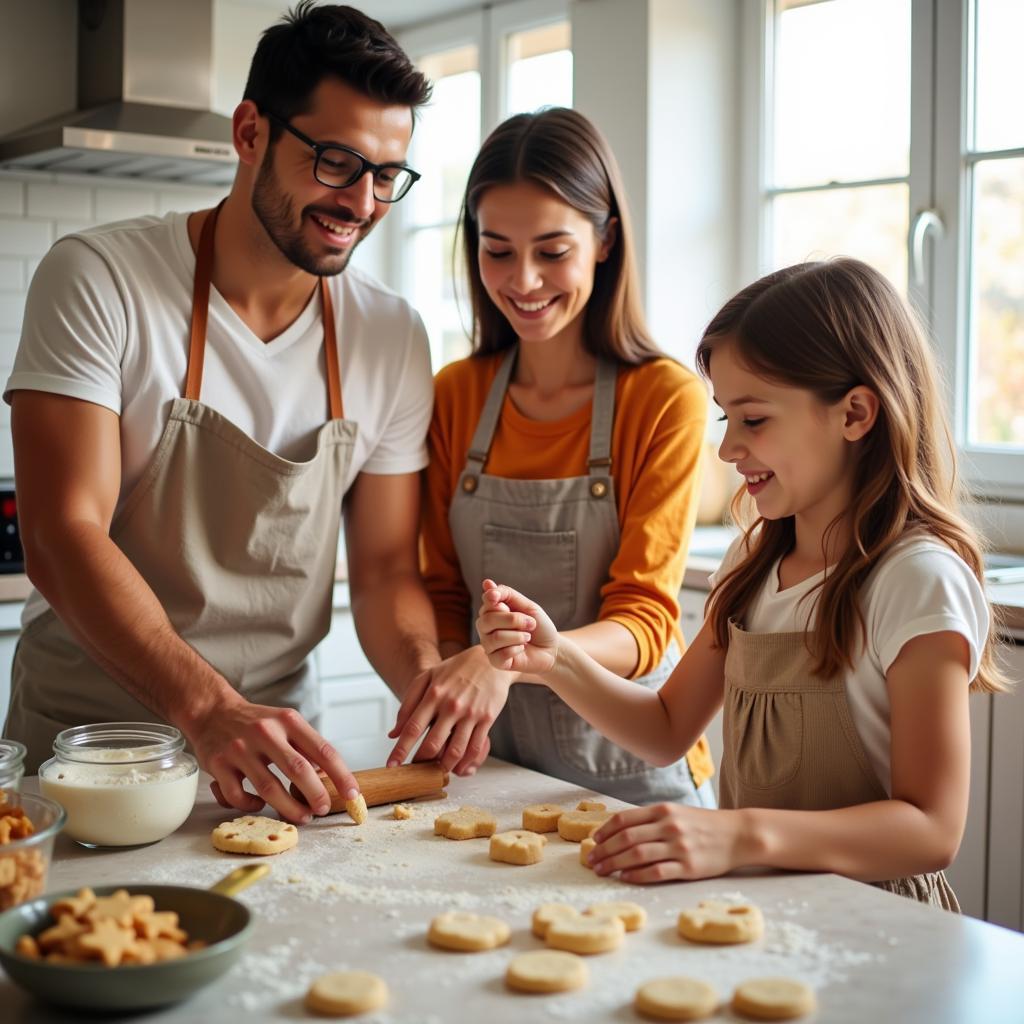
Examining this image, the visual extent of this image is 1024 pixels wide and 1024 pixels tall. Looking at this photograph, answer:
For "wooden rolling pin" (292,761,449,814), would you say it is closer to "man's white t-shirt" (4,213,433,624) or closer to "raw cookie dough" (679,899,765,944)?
"raw cookie dough" (679,899,765,944)

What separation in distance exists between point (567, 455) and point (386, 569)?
13.3 inches

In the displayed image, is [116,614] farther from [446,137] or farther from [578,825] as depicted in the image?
[446,137]

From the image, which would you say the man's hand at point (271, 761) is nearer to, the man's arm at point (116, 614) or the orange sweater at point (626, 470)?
the man's arm at point (116, 614)

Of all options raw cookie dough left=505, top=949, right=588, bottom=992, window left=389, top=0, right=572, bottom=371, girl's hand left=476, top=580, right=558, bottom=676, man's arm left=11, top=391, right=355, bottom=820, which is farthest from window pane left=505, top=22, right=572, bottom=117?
raw cookie dough left=505, top=949, right=588, bottom=992

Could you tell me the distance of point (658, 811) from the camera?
1.32 meters

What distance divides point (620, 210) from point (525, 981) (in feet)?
4.37

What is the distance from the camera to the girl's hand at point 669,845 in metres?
1.28

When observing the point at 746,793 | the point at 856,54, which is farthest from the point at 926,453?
the point at 856,54

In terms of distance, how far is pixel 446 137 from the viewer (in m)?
4.50

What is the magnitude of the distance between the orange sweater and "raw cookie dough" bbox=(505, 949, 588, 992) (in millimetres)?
818

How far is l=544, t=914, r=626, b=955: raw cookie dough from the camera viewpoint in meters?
1.10

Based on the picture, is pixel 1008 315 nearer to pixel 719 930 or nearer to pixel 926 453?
pixel 926 453

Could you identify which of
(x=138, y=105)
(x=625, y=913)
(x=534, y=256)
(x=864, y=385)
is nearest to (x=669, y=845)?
(x=625, y=913)

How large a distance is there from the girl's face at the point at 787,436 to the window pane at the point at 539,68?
101 inches
